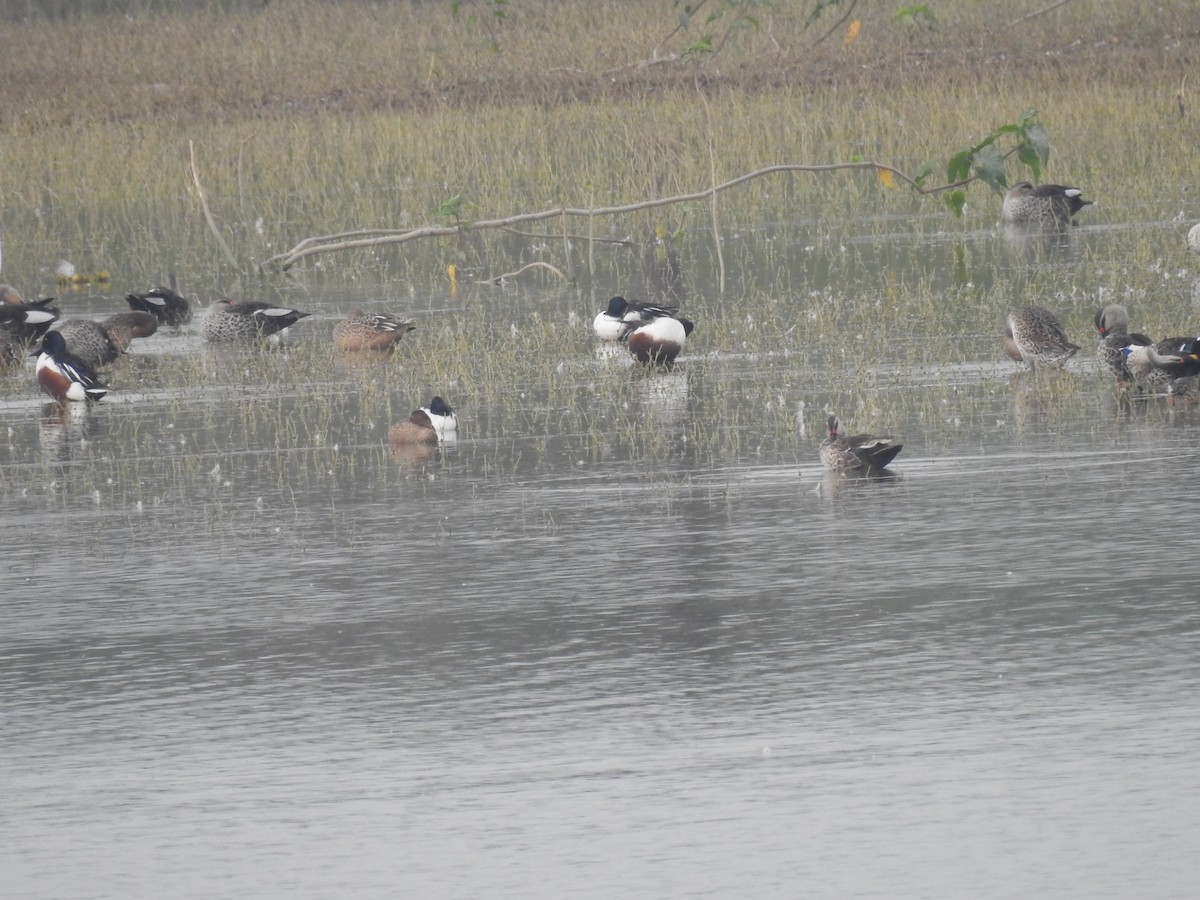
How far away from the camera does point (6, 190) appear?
32875mm

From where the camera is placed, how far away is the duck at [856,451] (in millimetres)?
11531

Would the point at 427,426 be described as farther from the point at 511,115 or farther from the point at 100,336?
the point at 511,115

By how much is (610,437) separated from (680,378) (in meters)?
2.48

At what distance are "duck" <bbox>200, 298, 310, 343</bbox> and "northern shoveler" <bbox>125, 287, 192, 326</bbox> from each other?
1.27 meters

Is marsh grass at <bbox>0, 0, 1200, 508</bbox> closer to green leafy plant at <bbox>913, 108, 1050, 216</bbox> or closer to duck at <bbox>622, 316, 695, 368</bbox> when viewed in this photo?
duck at <bbox>622, 316, 695, 368</bbox>

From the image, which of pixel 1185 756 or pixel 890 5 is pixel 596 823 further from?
pixel 890 5

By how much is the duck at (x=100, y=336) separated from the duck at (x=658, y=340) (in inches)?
179

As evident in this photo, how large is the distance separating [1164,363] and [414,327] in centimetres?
764

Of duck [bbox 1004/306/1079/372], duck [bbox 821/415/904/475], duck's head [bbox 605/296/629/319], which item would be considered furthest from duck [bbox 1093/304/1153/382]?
duck's head [bbox 605/296/629/319]

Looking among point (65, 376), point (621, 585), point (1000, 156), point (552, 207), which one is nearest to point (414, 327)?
point (65, 376)

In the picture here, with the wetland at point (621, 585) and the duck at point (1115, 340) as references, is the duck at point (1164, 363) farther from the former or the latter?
the wetland at point (621, 585)

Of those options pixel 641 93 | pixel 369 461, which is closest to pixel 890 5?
pixel 641 93

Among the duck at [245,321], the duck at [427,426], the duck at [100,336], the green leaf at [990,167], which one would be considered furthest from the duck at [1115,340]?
the duck at [100,336]

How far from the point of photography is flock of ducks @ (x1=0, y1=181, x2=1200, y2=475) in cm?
1341
